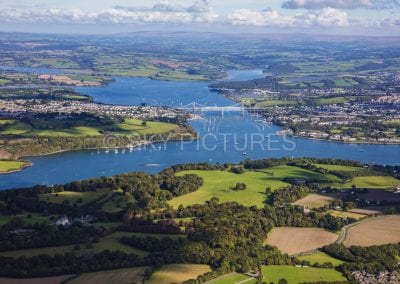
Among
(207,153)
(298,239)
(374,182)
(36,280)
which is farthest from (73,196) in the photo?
(374,182)

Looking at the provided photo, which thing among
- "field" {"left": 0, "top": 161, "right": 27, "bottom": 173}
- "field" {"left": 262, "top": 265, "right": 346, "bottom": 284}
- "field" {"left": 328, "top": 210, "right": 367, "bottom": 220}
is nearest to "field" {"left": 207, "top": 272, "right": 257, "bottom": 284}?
"field" {"left": 262, "top": 265, "right": 346, "bottom": 284}

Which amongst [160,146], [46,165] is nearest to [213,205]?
[46,165]

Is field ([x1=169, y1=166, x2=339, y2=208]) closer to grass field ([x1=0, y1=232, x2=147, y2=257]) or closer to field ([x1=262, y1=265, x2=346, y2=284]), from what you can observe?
grass field ([x1=0, y1=232, x2=147, y2=257])

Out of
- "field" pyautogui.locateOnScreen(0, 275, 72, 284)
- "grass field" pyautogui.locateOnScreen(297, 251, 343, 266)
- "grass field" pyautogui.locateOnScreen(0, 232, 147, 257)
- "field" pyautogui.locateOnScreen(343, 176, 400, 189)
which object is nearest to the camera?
"field" pyautogui.locateOnScreen(0, 275, 72, 284)

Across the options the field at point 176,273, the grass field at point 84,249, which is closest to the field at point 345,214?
the field at point 176,273

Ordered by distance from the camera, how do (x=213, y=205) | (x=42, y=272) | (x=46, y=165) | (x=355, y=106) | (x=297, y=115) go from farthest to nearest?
(x=355, y=106) < (x=297, y=115) < (x=46, y=165) < (x=213, y=205) < (x=42, y=272)

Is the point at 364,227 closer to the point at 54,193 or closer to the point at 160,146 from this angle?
the point at 54,193

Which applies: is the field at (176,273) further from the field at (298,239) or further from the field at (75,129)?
the field at (75,129)
